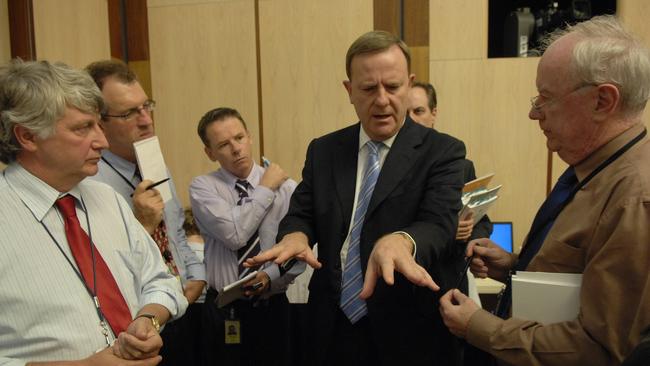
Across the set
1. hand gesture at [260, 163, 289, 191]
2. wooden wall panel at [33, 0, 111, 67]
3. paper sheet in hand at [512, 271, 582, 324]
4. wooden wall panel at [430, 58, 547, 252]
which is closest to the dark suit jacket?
paper sheet in hand at [512, 271, 582, 324]

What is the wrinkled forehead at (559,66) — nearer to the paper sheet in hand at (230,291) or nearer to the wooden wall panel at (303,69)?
the paper sheet in hand at (230,291)

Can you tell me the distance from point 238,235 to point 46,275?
102 centimetres

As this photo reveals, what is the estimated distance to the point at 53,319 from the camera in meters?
1.14

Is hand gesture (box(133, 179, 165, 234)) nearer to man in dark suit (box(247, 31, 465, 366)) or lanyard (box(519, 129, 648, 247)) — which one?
man in dark suit (box(247, 31, 465, 366))

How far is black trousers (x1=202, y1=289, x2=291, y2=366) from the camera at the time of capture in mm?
2250

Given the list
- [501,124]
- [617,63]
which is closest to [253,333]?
[617,63]

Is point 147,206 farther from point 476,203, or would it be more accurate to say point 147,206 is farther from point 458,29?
point 458,29

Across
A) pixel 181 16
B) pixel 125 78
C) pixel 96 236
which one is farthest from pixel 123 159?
pixel 181 16

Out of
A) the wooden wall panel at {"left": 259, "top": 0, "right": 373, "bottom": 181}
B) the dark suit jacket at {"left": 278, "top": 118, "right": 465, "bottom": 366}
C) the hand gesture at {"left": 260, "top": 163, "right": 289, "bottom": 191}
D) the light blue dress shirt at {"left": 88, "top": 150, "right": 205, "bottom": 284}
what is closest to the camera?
the dark suit jacket at {"left": 278, "top": 118, "right": 465, "bottom": 366}

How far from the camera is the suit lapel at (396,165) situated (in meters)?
1.42

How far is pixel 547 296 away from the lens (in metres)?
1.09

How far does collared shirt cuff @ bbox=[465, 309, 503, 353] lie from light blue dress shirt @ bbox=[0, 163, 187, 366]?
2.65ft

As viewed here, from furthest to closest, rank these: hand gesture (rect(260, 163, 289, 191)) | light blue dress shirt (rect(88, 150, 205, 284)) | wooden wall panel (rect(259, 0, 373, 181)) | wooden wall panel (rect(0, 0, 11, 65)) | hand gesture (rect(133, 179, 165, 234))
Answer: wooden wall panel (rect(259, 0, 373, 181)) → wooden wall panel (rect(0, 0, 11, 65)) → hand gesture (rect(260, 163, 289, 191)) → light blue dress shirt (rect(88, 150, 205, 284)) → hand gesture (rect(133, 179, 165, 234))

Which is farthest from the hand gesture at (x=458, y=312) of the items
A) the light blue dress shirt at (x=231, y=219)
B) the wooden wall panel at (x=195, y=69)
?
the wooden wall panel at (x=195, y=69)
